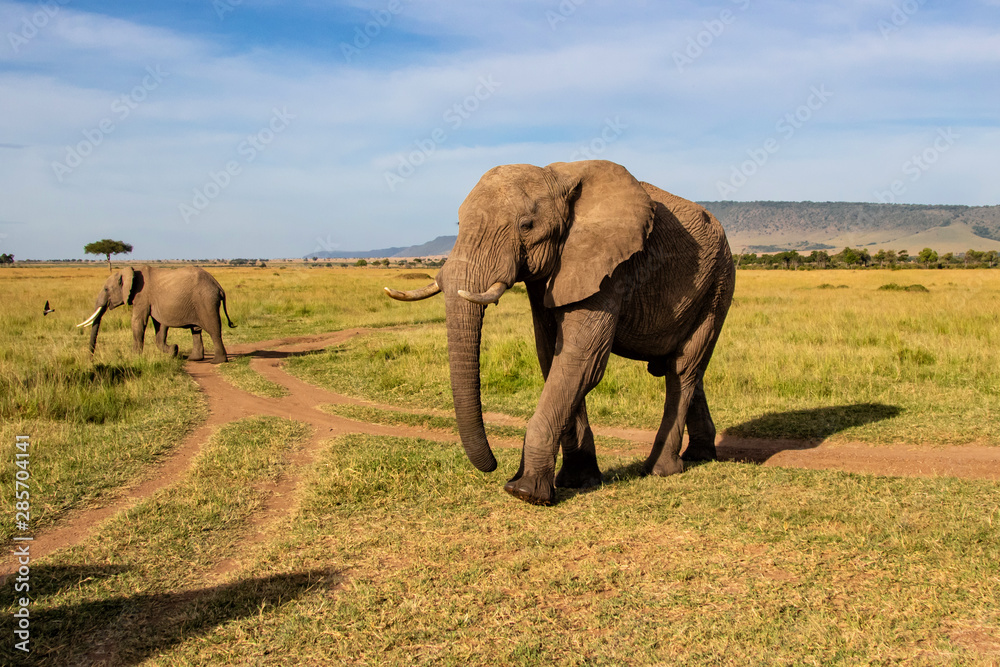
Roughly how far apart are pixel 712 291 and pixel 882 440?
3.18 m

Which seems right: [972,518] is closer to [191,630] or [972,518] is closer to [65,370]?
[191,630]

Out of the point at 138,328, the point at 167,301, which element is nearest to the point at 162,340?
the point at 138,328

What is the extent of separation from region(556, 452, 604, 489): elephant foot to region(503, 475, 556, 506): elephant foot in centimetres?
64

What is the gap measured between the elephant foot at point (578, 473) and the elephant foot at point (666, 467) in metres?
0.66

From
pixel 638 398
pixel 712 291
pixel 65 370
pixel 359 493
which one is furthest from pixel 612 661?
pixel 65 370

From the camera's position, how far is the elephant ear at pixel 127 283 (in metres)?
14.4

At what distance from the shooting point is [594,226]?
5473 millimetres

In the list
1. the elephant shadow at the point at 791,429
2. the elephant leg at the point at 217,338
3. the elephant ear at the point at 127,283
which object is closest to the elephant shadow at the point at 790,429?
the elephant shadow at the point at 791,429

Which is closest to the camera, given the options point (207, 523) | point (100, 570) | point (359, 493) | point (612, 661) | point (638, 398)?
point (612, 661)

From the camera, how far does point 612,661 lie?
361 cm

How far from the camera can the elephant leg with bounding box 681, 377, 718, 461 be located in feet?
24.5

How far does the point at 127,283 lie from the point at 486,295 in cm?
1198

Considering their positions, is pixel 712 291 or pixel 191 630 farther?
pixel 712 291

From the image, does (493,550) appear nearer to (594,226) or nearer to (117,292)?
(594,226)
